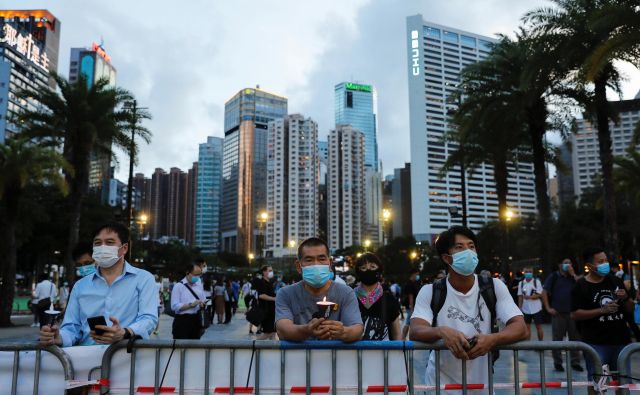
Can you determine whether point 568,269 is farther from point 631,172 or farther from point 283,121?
point 283,121

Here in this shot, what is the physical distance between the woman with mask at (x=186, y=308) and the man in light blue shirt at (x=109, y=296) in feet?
15.3

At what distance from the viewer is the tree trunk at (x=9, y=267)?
18.8 meters

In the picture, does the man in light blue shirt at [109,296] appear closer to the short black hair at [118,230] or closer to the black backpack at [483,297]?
the short black hair at [118,230]

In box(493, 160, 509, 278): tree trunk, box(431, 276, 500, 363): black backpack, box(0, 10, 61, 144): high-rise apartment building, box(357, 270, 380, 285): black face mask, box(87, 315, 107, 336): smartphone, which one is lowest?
box(87, 315, 107, 336): smartphone

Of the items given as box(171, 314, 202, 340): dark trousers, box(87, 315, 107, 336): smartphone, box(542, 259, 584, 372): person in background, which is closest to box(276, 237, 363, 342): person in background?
box(87, 315, 107, 336): smartphone

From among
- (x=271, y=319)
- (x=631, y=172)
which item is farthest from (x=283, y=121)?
(x=271, y=319)

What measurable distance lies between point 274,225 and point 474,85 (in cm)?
14335

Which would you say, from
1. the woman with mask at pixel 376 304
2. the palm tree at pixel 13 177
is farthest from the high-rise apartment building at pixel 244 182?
the woman with mask at pixel 376 304

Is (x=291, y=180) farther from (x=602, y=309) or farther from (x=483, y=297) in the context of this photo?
(x=483, y=297)

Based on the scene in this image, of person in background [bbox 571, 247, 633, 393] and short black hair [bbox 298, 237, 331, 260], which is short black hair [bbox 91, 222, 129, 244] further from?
person in background [bbox 571, 247, 633, 393]

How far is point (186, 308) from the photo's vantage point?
860cm

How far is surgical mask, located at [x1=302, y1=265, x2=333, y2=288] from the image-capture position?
383 centimetres

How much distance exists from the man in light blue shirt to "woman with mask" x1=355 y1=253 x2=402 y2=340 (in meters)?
2.47

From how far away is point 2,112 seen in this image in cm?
11062
